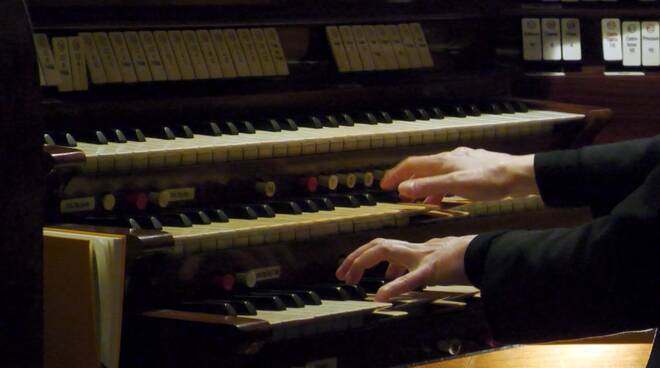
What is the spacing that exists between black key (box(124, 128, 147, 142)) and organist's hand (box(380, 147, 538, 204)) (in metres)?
0.76

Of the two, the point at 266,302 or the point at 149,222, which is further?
the point at 266,302

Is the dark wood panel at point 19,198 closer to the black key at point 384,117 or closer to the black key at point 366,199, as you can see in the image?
the black key at point 366,199

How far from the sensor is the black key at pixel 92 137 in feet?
9.10

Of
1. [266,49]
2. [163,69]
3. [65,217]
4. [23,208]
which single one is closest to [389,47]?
Answer: [266,49]

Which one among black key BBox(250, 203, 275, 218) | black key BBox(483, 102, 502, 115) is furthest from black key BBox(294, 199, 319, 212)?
black key BBox(483, 102, 502, 115)

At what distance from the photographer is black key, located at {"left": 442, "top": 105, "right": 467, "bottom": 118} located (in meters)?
3.46

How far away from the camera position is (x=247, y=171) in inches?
119

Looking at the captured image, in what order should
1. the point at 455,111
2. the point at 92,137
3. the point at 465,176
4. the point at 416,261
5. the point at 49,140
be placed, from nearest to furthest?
the point at 416,261 < the point at 465,176 < the point at 49,140 < the point at 92,137 < the point at 455,111

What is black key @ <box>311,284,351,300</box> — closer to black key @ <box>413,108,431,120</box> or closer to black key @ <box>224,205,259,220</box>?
black key @ <box>224,205,259,220</box>

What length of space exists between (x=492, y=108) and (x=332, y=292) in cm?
86

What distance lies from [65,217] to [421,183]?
0.98 m

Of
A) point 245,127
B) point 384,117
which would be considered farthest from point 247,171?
point 384,117

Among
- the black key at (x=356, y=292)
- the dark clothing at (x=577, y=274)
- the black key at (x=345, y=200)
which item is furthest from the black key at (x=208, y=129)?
the dark clothing at (x=577, y=274)

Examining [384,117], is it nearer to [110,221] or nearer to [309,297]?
[309,297]
